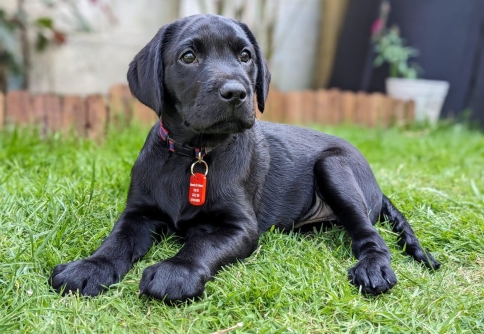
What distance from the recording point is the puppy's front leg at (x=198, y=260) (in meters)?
2.25

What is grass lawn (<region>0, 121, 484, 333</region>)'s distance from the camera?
2150 mm

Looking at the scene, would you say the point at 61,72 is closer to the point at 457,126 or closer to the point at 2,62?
the point at 2,62

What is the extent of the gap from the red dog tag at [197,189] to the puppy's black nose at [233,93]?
44cm

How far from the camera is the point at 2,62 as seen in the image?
5730 mm

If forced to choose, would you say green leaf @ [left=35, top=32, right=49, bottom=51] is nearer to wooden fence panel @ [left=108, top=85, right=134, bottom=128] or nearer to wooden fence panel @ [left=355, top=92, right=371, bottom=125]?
wooden fence panel @ [left=108, top=85, right=134, bottom=128]

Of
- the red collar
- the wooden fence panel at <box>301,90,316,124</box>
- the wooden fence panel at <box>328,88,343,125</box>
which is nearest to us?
the red collar

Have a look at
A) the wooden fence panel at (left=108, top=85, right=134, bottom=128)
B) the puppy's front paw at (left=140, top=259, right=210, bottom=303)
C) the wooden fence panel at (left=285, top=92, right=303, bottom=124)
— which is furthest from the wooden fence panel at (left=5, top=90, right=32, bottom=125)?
the puppy's front paw at (left=140, top=259, right=210, bottom=303)

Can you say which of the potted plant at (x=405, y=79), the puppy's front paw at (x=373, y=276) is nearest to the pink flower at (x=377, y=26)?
the potted plant at (x=405, y=79)

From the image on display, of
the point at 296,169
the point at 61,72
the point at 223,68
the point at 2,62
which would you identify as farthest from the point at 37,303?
the point at 61,72

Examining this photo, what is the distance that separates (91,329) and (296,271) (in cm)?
94

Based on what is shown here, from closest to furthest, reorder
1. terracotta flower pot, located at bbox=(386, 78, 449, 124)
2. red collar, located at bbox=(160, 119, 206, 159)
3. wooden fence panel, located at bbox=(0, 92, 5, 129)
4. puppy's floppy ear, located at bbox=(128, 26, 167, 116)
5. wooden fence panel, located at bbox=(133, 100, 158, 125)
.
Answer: puppy's floppy ear, located at bbox=(128, 26, 167, 116) → red collar, located at bbox=(160, 119, 206, 159) → wooden fence panel, located at bbox=(0, 92, 5, 129) → wooden fence panel, located at bbox=(133, 100, 158, 125) → terracotta flower pot, located at bbox=(386, 78, 449, 124)

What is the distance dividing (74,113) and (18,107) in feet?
1.61

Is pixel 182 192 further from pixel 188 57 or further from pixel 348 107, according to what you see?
pixel 348 107

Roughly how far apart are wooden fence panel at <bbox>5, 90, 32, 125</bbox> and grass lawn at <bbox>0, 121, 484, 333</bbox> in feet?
3.76
